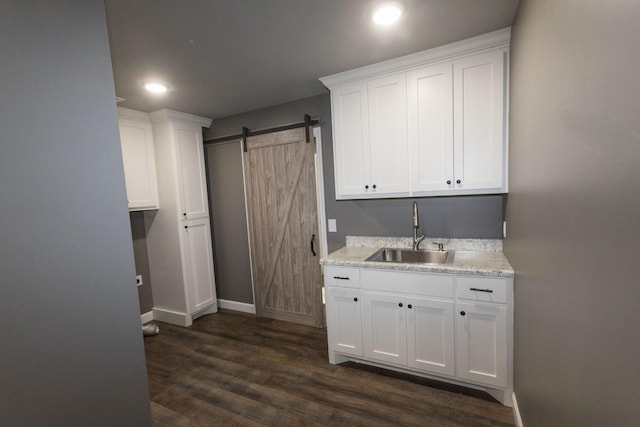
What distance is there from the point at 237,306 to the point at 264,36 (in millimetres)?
3136

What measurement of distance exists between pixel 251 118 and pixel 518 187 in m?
2.78

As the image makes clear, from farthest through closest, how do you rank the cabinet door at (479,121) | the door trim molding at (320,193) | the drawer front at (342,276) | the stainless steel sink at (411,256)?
1. the door trim molding at (320,193)
2. the stainless steel sink at (411,256)
3. the drawer front at (342,276)
4. the cabinet door at (479,121)

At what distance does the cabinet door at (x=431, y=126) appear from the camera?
212cm

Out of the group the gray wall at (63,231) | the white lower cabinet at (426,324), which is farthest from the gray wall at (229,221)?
the gray wall at (63,231)

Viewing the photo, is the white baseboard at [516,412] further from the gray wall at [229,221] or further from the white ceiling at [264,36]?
the gray wall at [229,221]

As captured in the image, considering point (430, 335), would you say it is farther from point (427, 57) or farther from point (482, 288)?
point (427, 57)

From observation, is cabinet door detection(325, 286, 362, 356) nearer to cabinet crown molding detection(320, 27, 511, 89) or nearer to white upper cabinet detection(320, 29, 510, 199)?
white upper cabinet detection(320, 29, 510, 199)

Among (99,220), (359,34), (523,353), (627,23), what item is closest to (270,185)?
(359,34)

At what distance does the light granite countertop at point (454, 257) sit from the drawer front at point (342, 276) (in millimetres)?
45

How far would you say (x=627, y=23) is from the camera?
574 mm

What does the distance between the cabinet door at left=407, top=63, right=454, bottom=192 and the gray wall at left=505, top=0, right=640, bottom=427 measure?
66 cm

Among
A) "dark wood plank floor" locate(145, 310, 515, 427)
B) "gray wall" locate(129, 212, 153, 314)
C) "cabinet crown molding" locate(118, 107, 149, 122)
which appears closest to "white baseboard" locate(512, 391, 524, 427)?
"dark wood plank floor" locate(145, 310, 515, 427)

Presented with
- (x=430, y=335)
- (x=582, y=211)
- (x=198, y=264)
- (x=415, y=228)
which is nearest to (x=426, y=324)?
(x=430, y=335)

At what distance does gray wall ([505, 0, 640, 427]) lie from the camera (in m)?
0.59
